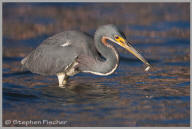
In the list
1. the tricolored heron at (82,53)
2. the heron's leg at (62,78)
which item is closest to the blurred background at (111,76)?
the heron's leg at (62,78)

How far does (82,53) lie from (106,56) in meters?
0.51

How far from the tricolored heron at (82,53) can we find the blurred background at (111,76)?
0.49 meters

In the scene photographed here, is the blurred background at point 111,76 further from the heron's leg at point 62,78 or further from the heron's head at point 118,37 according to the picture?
the heron's head at point 118,37

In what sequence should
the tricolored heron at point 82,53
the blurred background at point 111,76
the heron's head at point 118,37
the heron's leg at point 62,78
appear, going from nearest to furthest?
the blurred background at point 111,76 → the heron's head at point 118,37 → the tricolored heron at point 82,53 → the heron's leg at point 62,78

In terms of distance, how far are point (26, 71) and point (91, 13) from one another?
6.72 meters

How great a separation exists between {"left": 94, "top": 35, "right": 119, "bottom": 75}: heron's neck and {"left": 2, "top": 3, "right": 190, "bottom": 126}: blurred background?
1.77ft

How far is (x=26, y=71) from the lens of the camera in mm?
10820

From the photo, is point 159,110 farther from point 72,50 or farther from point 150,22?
point 150,22

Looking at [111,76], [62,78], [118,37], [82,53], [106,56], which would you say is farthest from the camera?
[111,76]

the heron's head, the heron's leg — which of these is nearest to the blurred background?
the heron's leg

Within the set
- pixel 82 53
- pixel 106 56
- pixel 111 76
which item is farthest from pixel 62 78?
pixel 111 76

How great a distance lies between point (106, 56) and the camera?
28.5 feet

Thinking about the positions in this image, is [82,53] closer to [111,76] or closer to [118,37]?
[118,37]

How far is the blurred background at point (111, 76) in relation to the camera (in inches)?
312
